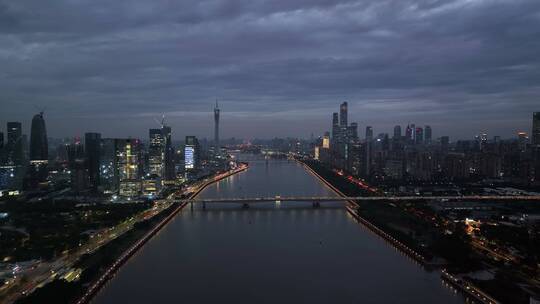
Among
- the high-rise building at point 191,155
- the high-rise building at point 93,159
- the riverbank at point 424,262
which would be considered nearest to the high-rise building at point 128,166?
the high-rise building at point 93,159

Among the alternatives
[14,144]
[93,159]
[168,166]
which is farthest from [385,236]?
[14,144]

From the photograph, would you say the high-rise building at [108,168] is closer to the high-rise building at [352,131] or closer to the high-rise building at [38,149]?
the high-rise building at [38,149]

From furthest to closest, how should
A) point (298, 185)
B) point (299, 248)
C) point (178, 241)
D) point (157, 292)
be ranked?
point (298, 185) → point (178, 241) → point (299, 248) → point (157, 292)

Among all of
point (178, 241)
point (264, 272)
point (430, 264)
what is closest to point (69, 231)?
point (178, 241)

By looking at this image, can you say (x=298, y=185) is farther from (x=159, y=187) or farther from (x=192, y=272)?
(x=192, y=272)

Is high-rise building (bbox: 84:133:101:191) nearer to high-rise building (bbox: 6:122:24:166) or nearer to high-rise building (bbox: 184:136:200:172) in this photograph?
high-rise building (bbox: 6:122:24:166)

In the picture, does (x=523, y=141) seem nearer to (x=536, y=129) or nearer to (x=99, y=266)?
(x=536, y=129)
